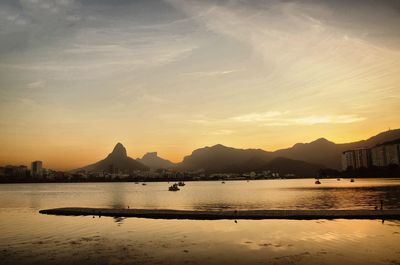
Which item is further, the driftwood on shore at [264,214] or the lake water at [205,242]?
the driftwood on shore at [264,214]

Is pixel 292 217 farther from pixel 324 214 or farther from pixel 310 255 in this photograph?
pixel 310 255

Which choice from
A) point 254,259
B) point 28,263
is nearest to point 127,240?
point 28,263

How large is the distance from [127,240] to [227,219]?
17051mm

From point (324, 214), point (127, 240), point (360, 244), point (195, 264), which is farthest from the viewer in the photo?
point (324, 214)

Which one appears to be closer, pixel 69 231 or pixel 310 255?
pixel 310 255

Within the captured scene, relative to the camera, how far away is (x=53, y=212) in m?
58.3

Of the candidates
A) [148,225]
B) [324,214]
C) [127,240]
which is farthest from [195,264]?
[324,214]

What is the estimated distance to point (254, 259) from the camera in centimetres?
2422

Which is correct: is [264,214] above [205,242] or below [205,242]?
above

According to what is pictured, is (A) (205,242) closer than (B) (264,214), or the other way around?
(A) (205,242)

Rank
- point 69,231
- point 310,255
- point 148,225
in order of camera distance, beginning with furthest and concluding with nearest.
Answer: point 148,225 < point 69,231 < point 310,255

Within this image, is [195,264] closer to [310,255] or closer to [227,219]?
[310,255]

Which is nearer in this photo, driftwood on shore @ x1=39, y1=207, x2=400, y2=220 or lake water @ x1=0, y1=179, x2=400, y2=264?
lake water @ x1=0, y1=179, x2=400, y2=264

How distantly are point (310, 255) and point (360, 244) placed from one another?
638 centimetres
